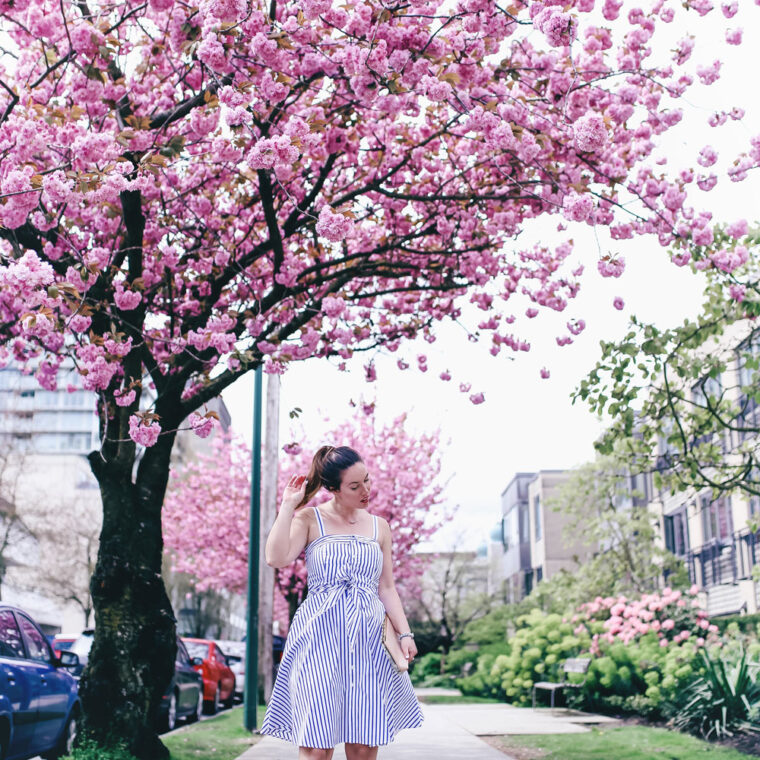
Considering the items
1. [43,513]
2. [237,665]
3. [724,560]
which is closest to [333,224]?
[237,665]

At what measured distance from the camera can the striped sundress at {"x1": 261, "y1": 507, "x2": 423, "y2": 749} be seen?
15.7 ft

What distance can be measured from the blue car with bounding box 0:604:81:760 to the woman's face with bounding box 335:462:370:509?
4.58m

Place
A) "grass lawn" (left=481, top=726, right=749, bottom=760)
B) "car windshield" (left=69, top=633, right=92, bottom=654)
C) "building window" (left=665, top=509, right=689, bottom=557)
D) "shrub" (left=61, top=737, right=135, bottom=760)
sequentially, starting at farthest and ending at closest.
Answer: "building window" (left=665, top=509, right=689, bottom=557) < "car windshield" (left=69, top=633, right=92, bottom=654) < "grass lawn" (left=481, top=726, right=749, bottom=760) < "shrub" (left=61, top=737, right=135, bottom=760)

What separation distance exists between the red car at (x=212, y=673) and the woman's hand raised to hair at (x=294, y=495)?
42.5 feet

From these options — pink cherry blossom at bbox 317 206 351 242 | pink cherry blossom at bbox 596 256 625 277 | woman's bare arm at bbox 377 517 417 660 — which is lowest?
woman's bare arm at bbox 377 517 417 660

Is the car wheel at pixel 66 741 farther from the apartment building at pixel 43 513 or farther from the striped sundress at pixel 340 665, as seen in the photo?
the apartment building at pixel 43 513

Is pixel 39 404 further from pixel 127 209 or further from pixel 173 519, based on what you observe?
pixel 127 209

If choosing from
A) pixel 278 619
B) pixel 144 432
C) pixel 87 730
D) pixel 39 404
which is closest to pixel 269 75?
pixel 144 432

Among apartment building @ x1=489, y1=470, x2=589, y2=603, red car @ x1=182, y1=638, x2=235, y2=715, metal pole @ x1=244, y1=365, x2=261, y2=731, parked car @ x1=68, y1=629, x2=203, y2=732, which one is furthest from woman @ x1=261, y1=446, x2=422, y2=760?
apartment building @ x1=489, y1=470, x2=589, y2=603

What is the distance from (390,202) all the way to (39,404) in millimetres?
114034

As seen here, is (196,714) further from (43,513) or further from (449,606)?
(449,606)

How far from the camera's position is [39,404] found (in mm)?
118188

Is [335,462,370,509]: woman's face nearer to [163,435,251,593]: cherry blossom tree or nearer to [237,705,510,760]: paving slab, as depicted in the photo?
[237,705,510,760]: paving slab

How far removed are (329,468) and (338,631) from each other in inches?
30.4
